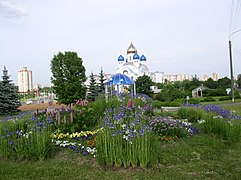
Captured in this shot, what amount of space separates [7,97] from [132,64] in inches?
1234

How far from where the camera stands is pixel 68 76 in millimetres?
29688

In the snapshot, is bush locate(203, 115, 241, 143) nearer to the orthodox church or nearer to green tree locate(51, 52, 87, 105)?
green tree locate(51, 52, 87, 105)

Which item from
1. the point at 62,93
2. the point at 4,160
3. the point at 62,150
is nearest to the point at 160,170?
the point at 62,150

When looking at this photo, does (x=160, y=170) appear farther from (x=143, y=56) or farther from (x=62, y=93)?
(x=143, y=56)

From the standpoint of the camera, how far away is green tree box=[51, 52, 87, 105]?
2763 centimetres

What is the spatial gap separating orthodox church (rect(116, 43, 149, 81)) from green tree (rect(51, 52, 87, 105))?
15852 mm

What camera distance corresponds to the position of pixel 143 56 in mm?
51344

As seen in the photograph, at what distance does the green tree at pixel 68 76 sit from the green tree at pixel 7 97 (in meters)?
7.22

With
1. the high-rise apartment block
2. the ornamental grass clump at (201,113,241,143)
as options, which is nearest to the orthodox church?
the ornamental grass clump at (201,113,241,143)

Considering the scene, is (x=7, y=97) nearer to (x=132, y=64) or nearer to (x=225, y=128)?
(x=225, y=128)

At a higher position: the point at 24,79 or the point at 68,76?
the point at 24,79

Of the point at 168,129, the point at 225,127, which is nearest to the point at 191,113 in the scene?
the point at 225,127

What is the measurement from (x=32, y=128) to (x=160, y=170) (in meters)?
2.71

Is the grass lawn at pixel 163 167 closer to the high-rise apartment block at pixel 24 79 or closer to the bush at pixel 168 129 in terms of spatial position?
the bush at pixel 168 129
